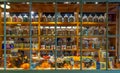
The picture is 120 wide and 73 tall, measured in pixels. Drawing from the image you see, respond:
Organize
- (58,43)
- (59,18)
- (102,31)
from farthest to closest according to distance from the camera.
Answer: (59,18) → (102,31) → (58,43)

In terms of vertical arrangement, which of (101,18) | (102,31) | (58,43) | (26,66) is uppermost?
(101,18)

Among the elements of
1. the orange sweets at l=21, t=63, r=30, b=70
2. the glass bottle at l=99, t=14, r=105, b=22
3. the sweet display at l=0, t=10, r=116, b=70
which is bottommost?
the orange sweets at l=21, t=63, r=30, b=70

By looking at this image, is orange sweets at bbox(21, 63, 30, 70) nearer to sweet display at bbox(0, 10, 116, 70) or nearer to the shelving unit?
sweet display at bbox(0, 10, 116, 70)

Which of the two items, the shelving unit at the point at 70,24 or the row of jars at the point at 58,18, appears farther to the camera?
the row of jars at the point at 58,18

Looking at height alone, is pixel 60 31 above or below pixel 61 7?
below

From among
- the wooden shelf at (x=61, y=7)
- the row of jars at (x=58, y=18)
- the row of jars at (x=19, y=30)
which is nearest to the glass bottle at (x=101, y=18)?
the row of jars at (x=58, y=18)

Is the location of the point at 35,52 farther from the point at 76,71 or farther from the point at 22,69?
the point at 76,71

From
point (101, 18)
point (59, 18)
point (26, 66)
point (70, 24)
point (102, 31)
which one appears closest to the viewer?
point (26, 66)

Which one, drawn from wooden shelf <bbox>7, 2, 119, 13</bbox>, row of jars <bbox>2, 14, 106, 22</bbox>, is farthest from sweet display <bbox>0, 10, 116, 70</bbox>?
wooden shelf <bbox>7, 2, 119, 13</bbox>

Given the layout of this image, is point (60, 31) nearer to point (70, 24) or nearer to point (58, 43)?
point (58, 43)

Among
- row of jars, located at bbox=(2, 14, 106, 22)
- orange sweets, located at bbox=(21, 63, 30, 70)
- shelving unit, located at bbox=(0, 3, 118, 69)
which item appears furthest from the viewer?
row of jars, located at bbox=(2, 14, 106, 22)

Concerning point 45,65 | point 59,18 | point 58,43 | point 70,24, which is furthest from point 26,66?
point 70,24

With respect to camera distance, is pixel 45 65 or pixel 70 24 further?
pixel 70 24

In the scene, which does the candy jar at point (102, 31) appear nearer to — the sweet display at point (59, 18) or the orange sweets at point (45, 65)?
the sweet display at point (59, 18)
